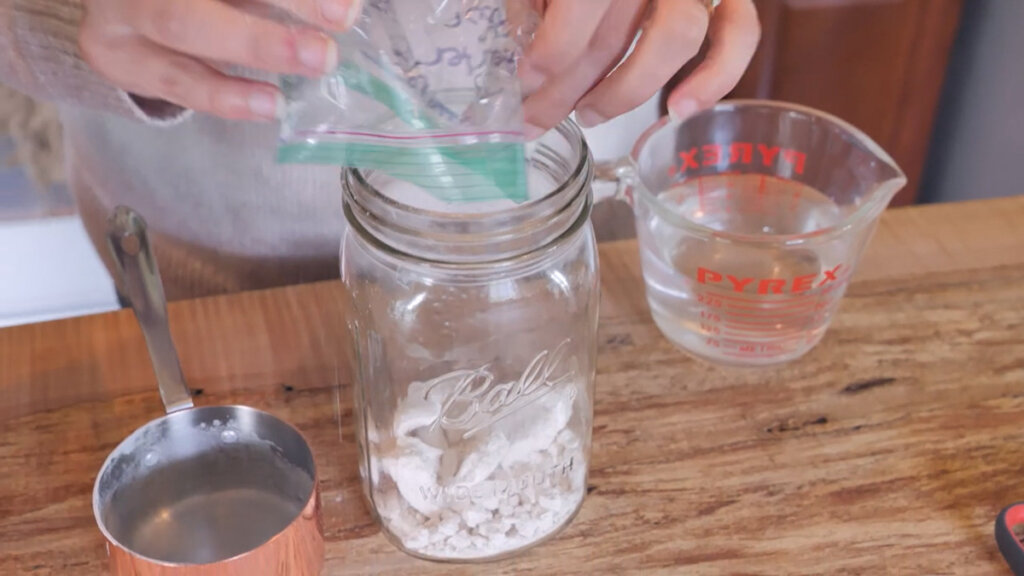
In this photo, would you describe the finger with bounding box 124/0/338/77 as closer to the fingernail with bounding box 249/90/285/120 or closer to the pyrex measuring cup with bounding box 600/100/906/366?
the fingernail with bounding box 249/90/285/120

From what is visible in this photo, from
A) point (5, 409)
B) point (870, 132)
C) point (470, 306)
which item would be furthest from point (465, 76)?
point (870, 132)

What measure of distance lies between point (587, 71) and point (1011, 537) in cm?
28

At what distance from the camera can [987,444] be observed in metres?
0.53

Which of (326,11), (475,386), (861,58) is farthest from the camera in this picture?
(861,58)

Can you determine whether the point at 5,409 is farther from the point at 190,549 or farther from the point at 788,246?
the point at 788,246

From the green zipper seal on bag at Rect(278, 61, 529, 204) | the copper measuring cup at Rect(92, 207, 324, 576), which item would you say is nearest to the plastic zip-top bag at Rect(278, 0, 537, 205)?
the green zipper seal on bag at Rect(278, 61, 529, 204)

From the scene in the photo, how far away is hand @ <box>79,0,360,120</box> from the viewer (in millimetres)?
349

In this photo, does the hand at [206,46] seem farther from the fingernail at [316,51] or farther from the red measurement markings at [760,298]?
the red measurement markings at [760,298]

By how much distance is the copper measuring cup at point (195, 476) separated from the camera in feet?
1.41

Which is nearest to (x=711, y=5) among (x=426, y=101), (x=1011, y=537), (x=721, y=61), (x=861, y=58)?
(x=721, y=61)

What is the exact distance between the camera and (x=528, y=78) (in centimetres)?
40

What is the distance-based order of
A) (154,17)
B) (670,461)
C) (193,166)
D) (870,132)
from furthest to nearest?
(870,132), (193,166), (670,461), (154,17)

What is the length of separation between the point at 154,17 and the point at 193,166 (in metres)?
0.30

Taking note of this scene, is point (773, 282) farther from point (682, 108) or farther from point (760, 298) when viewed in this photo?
point (682, 108)
